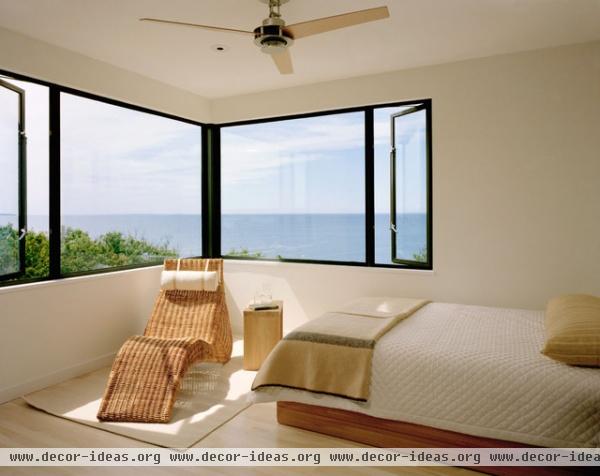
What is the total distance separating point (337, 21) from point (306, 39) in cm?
106

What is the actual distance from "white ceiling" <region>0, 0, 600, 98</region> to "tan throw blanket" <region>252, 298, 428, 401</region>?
1.96 metres

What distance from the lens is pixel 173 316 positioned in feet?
12.8

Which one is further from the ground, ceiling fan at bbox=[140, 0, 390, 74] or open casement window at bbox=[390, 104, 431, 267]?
ceiling fan at bbox=[140, 0, 390, 74]

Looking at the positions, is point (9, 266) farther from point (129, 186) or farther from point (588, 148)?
point (588, 148)

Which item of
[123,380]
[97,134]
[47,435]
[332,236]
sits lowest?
[47,435]

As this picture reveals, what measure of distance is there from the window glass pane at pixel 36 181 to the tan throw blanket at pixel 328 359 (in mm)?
2016

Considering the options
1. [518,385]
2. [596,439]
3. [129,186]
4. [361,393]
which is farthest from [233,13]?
[596,439]

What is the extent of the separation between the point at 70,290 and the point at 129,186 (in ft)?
3.83

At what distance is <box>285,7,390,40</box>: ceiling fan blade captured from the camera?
2.22 metres

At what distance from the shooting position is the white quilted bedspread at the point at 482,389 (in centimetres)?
204

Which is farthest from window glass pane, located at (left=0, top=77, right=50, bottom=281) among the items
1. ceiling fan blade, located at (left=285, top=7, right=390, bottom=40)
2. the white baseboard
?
ceiling fan blade, located at (left=285, top=7, right=390, bottom=40)

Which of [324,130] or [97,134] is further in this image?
[324,130]

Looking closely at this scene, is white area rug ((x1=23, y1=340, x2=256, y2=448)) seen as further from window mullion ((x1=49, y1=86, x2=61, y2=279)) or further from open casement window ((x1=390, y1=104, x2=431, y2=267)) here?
open casement window ((x1=390, y1=104, x2=431, y2=267))

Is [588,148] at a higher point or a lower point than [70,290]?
higher
